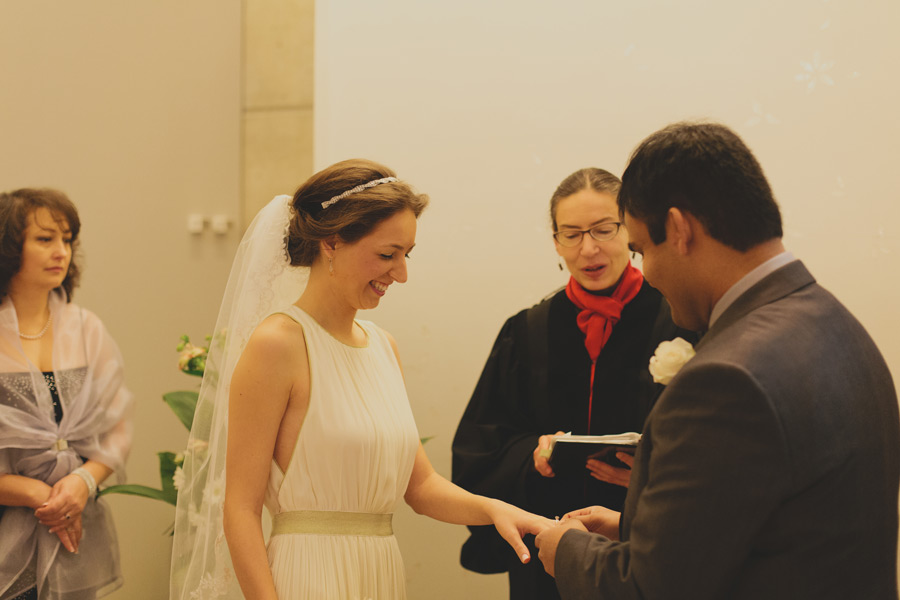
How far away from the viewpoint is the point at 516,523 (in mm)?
2170

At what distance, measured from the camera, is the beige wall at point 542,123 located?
3.17m

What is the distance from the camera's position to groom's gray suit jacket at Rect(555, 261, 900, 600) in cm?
136

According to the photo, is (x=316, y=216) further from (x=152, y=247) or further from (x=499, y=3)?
(x=152, y=247)

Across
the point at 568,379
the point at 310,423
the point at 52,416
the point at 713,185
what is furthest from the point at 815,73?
the point at 52,416

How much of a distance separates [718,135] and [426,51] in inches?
91.2

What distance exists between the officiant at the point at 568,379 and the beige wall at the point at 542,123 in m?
0.66

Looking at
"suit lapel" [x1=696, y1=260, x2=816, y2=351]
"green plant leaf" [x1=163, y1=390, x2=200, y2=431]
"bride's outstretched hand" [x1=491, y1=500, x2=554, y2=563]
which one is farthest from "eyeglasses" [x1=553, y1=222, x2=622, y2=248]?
"green plant leaf" [x1=163, y1=390, x2=200, y2=431]

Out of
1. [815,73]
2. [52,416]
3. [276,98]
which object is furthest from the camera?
[276,98]

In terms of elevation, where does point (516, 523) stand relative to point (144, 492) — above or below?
above

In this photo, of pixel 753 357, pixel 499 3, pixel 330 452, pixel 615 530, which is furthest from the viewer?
pixel 499 3

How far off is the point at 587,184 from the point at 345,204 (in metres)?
0.95

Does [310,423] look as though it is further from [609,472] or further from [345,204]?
[609,472]

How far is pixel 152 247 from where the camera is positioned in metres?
4.30

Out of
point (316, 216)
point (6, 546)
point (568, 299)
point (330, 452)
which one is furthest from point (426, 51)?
point (6, 546)
